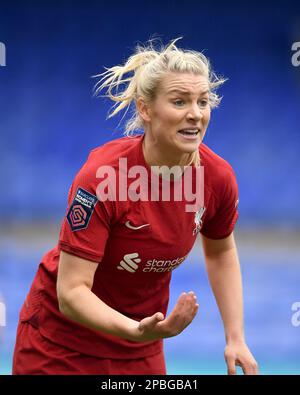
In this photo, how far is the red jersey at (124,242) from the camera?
8.07ft

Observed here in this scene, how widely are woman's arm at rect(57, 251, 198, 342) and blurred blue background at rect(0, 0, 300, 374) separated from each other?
83.6 inches

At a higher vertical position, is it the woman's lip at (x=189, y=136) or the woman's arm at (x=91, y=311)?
the woman's lip at (x=189, y=136)

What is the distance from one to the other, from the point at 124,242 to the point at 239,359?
501mm

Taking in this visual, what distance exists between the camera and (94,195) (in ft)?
8.00

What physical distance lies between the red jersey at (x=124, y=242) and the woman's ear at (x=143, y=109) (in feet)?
0.21

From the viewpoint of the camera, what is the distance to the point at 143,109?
2643 millimetres

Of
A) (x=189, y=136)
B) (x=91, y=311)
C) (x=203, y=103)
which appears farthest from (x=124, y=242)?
(x=203, y=103)

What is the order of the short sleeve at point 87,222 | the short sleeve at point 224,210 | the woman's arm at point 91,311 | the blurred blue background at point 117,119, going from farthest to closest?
the blurred blue background at point 117,119
the short sleeve at point 224,210
the short sleeve at point 87,222
the woman's arm at point 91,311

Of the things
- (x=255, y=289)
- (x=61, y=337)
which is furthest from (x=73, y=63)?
(x=61, y=337)

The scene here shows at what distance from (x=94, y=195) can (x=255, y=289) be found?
2293mm

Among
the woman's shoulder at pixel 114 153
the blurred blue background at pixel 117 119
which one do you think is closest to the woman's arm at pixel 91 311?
the woman's shoulder at pixel 114 153

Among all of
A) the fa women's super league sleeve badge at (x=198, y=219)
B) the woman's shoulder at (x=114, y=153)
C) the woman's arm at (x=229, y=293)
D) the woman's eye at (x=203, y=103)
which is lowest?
the woman's arm at (x=229, y=293)

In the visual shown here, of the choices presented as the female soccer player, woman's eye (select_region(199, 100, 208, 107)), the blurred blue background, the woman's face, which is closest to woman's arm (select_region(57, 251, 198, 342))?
the female soccer player

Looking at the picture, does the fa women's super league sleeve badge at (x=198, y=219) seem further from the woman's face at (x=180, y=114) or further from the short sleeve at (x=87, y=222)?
the short sleeve at (x=87, y=222)
